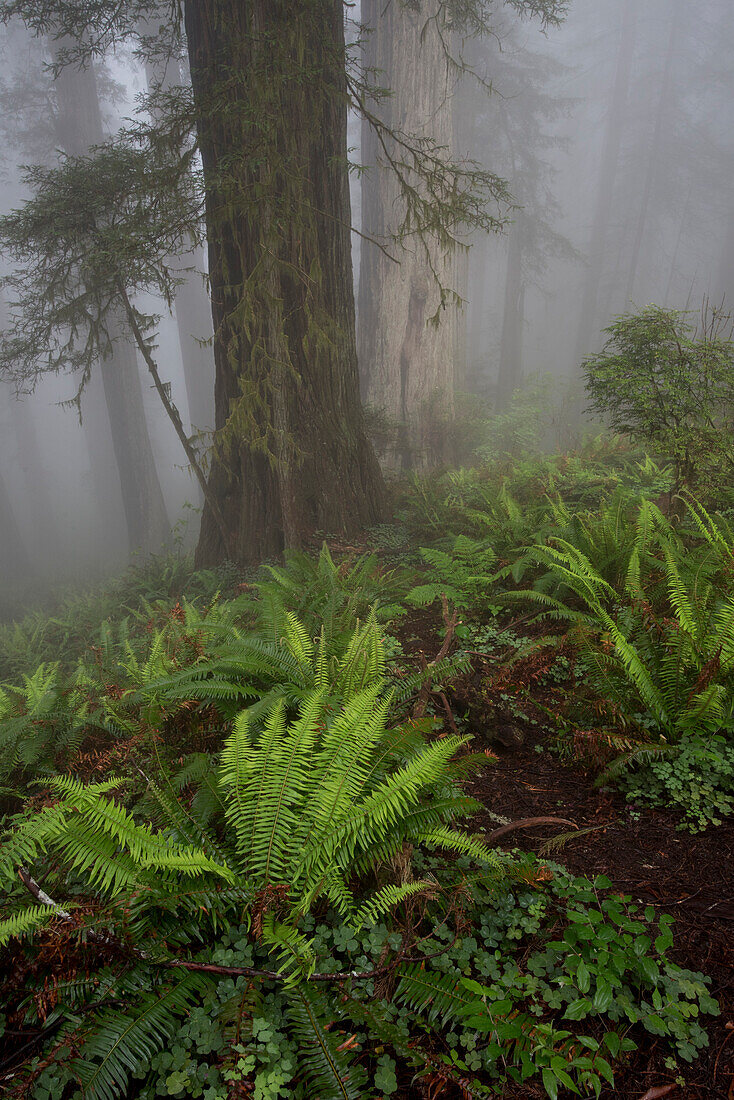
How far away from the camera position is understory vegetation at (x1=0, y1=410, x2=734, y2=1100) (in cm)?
127

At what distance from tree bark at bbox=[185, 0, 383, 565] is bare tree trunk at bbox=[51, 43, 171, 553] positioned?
324 inches

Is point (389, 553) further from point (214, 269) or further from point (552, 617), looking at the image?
point (214, 269)

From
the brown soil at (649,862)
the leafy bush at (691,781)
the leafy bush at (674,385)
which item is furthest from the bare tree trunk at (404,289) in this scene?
the leafy bush at (691,781)

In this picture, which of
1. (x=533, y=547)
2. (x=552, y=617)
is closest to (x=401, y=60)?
(x=533, y=547)

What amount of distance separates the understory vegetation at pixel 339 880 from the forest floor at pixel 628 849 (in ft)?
0.11

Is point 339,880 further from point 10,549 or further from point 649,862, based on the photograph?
point 10,549

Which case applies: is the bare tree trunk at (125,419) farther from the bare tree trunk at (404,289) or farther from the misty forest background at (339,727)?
the bare tree trunk at (404,289)

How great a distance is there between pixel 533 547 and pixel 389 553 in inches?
84.1

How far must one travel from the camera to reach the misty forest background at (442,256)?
1041 cm

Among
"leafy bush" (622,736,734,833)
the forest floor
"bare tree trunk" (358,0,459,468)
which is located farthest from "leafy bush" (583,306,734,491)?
"bare tree trunk" (358,0,459,468)

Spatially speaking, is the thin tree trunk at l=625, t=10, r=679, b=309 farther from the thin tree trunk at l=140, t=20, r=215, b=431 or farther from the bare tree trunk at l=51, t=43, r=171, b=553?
the bare tree trunk at l=51, t=43, r=171, b=553

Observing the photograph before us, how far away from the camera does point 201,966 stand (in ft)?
4.75

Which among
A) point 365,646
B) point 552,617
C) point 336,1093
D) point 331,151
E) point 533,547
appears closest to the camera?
point 336,1093

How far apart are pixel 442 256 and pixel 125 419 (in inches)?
346
